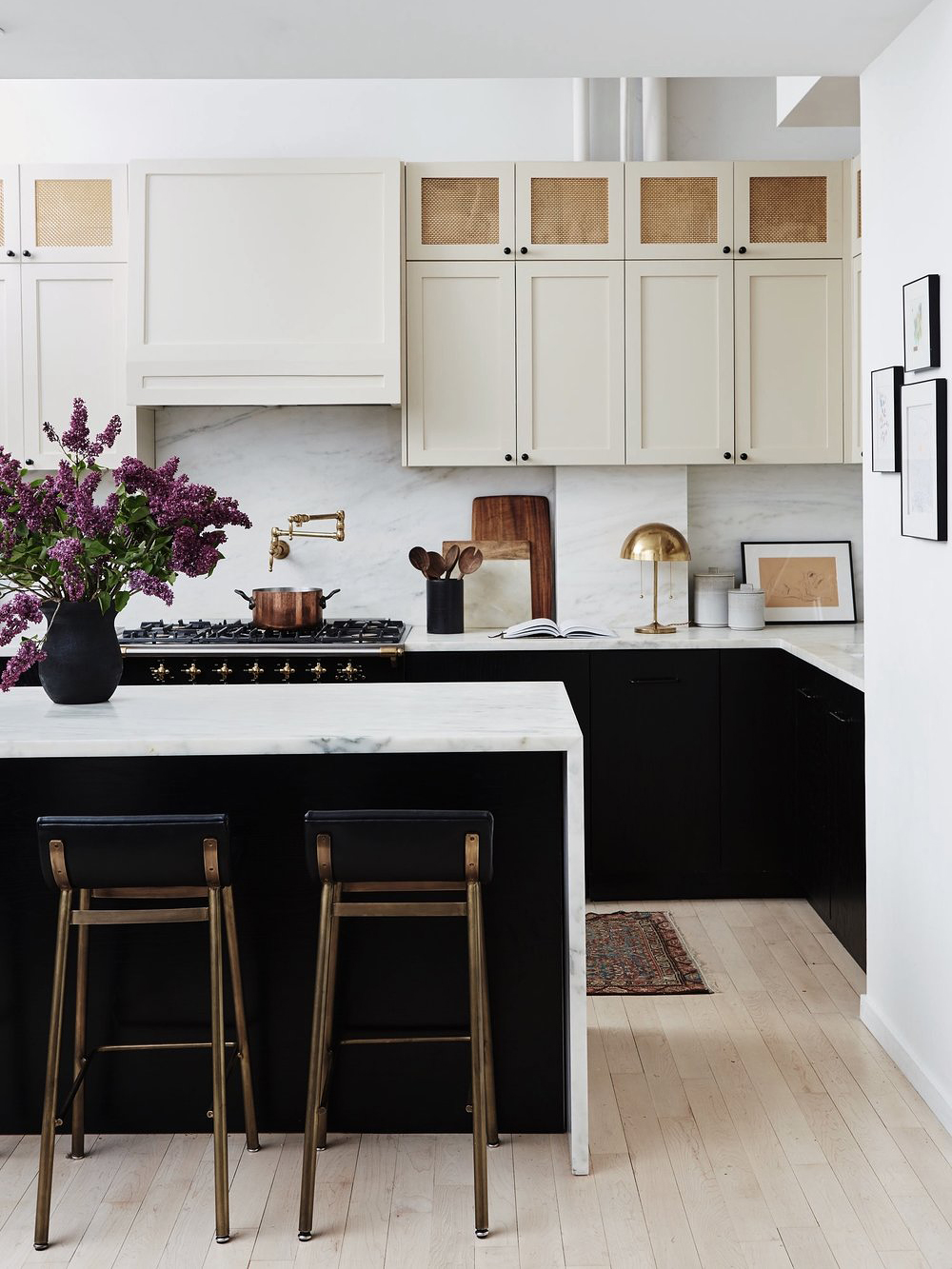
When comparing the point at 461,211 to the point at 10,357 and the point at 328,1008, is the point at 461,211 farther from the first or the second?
the point at 328,1008

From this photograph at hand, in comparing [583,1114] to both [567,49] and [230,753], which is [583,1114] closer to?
[230,753]

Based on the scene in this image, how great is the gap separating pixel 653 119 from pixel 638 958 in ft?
10.0

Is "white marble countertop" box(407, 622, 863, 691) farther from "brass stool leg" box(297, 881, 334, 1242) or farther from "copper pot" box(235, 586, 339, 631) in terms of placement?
"brass stool leg" box(297, 881, 334, 1242)

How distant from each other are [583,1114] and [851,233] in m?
3.27

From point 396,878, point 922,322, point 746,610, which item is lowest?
point 396,878

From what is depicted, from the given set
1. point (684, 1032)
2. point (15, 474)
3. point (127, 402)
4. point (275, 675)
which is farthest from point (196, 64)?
point (684, 1032)

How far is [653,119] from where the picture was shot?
4707 mm

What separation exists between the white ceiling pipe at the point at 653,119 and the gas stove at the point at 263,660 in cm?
209

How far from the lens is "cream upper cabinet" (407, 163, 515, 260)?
4480mm

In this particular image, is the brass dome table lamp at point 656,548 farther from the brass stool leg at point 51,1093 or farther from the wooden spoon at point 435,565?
the brass stool leg at point 51,1093

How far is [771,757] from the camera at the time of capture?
4402 mm

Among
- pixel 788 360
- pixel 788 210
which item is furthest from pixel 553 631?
pixel 788 210

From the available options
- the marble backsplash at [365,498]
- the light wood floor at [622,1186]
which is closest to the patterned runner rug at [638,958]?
the light wood floor at [622,1186]

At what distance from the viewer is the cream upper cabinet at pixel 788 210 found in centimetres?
450
